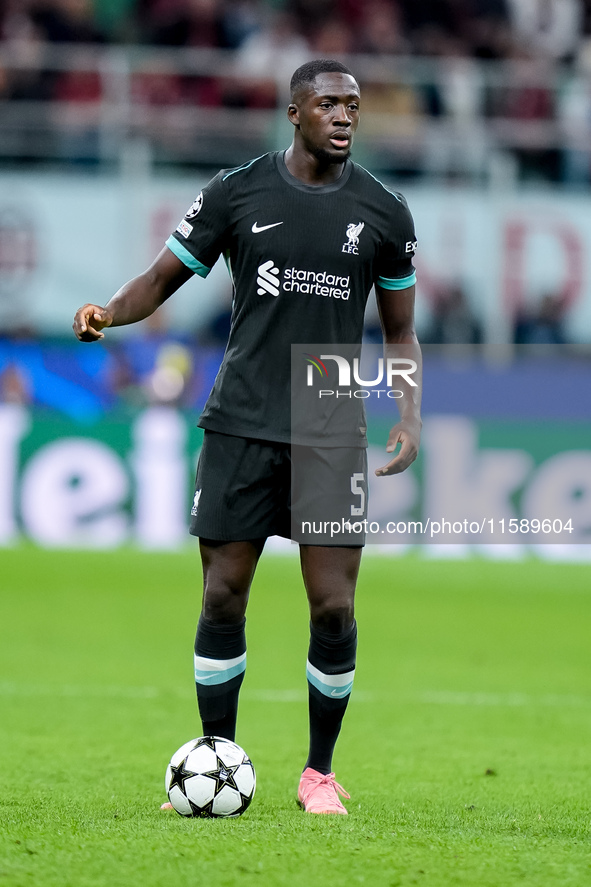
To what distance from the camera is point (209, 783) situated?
3924mm

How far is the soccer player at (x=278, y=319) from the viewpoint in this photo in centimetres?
415

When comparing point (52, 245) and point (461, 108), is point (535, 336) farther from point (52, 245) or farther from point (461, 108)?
point (52, 245)

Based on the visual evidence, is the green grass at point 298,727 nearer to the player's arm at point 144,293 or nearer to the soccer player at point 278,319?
the soccer player at point 278,319

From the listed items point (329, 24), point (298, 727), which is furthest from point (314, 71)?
point (329, 24)

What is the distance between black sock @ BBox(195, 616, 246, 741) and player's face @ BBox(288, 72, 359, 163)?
155cm

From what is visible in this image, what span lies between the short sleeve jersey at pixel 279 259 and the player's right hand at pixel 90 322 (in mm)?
339

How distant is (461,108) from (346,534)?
10679 mm

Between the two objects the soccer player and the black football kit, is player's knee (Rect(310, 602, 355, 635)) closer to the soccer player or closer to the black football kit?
the soccer player

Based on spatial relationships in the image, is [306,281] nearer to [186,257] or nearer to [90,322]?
[186,257]

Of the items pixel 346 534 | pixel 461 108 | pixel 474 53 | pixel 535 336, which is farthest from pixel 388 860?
pixel 474 53

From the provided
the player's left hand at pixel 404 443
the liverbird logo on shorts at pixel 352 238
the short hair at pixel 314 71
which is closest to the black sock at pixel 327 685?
the player's left hand at pixel 404 443

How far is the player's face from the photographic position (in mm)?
4090

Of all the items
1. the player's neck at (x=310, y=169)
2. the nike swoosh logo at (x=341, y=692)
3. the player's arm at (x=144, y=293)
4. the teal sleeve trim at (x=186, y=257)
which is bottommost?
the nike swoosh logo at (x=341, y=692)

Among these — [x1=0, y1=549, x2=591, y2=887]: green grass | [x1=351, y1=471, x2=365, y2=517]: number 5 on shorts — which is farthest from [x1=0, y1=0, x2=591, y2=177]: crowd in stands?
[x1=351, y1=471, x2=365, y2=517]: number 5 on shorts
